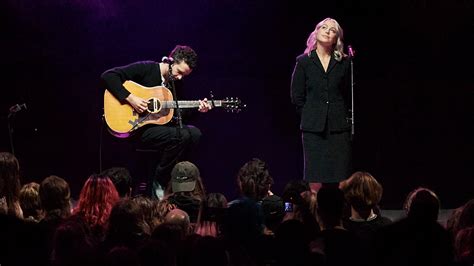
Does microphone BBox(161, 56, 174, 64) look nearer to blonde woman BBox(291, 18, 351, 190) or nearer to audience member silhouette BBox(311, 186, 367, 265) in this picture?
blonde woman BBox(291, 18, 351, 190)

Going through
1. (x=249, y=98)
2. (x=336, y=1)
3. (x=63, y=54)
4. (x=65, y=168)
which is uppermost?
(x=336, y=1)

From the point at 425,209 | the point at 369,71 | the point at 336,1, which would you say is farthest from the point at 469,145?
the point at 425,209

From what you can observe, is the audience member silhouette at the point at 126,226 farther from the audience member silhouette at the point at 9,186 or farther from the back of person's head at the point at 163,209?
the audience member silhouette at the point at 9,186

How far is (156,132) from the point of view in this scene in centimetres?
769

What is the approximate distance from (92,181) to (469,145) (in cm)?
529

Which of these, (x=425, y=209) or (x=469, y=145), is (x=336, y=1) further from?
(x=425, y=209)

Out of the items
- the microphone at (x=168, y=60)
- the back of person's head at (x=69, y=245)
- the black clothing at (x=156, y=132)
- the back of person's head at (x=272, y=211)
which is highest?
the microphone at (x=168, y=60)

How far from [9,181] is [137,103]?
198 cm

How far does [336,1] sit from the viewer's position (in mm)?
8961

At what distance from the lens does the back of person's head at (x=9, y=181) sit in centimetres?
592

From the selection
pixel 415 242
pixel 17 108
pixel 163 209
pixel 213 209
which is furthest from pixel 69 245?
pixel 17 108

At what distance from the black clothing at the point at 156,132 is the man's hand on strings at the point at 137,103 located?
0.05 metres


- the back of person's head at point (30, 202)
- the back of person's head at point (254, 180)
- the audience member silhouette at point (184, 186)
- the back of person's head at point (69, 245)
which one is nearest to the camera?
the back of person's head at point (69, 245)

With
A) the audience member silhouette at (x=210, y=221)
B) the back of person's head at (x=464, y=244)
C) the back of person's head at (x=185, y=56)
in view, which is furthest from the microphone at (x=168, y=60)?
the back of person's head at (x=464, y=244)
